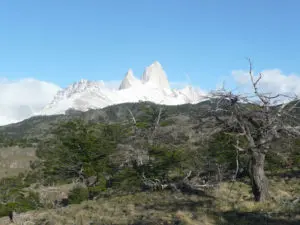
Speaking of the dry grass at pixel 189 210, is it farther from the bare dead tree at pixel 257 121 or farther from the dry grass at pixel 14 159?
the dry grass at pixel 14 159

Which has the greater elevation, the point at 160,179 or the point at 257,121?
the point at 257,121

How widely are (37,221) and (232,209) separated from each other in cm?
799

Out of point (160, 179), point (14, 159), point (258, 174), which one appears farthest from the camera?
point (14, 159)

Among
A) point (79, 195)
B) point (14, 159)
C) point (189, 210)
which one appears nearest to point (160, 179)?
point (79, 195)

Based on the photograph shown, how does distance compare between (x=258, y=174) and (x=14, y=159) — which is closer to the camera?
(x=258, y=174)

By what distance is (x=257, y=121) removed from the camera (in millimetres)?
13875

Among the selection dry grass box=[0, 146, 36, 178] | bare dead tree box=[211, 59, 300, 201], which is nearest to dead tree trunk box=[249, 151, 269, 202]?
bare dead tree box=[211, 59, 300, 201]

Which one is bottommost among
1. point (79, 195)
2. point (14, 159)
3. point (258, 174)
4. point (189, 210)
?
point (79, 195)

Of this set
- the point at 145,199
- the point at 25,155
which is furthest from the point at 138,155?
the point at 25,155

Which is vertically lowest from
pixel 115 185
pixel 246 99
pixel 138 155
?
pixel 115 185

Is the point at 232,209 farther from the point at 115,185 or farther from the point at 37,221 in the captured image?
the point at 115,185

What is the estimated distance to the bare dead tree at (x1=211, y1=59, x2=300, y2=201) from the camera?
528 inches

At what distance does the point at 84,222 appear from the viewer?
13.5m

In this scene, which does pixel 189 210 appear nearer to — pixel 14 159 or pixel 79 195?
pixel 79 195
